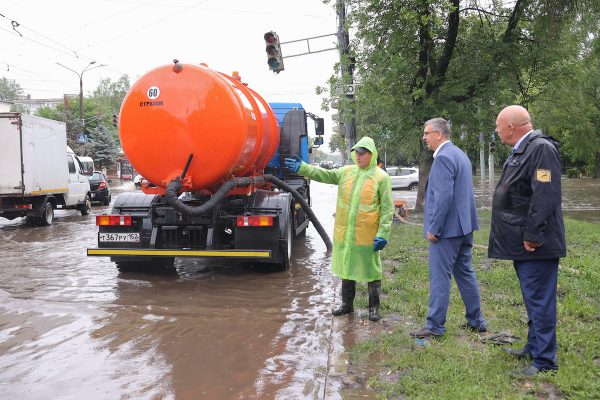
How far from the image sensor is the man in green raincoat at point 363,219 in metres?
5.55

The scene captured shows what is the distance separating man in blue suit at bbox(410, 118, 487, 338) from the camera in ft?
15.5

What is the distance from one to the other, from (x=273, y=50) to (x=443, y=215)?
33.1 ft

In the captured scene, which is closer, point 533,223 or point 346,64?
point 533,223

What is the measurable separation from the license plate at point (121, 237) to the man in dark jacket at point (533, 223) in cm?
523

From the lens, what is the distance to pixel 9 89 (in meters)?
98.8

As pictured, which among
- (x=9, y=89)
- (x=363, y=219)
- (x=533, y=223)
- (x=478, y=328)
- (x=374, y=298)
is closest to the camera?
(x=533, y=223)

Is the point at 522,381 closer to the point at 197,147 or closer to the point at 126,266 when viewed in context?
the point at 197,147

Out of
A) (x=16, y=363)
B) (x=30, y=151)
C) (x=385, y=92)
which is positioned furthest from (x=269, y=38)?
(x=16, y=363)

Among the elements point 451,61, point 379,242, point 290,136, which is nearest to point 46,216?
point 290,136

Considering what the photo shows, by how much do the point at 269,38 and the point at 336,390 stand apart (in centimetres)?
1120

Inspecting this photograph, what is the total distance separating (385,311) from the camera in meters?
5.89

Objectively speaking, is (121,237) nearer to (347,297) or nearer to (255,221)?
(255,221)

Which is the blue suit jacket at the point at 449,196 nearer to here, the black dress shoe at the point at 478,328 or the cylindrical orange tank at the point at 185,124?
the black dress shoe at the point at 478,328

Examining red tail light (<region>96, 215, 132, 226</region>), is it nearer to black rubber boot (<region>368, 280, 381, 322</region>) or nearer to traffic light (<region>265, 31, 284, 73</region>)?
black rubber boot (<region>368, 280, 381, 322</region>)
